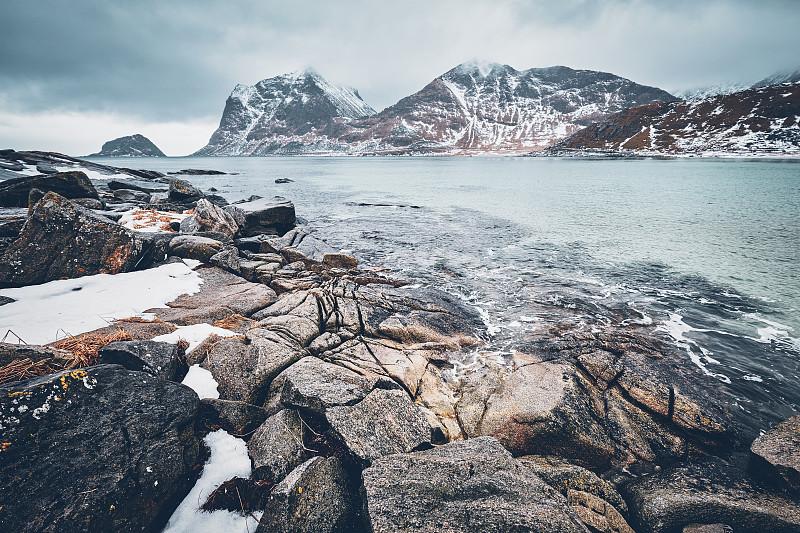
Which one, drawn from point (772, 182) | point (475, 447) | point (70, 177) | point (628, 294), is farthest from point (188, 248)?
point (772, 182)

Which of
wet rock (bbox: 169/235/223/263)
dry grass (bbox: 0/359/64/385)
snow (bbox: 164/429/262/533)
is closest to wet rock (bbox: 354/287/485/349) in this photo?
snow (bbox: 164/429/262/533)

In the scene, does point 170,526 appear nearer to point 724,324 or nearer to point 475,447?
point 475,447

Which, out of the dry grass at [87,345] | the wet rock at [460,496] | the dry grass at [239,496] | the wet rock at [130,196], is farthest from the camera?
the wet rock at [130,196]

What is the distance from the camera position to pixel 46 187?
19422mm

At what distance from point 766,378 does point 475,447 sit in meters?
10.0

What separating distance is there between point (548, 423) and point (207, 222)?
61.4 ft

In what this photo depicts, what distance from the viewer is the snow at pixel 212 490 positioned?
4.36 m

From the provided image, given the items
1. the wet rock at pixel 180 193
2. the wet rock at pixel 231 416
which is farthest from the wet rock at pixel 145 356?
the wet rock at pixel 180 193

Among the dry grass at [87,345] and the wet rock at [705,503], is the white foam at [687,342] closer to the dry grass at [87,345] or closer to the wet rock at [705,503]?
the wet rock at [705,503]

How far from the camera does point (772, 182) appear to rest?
4866cm

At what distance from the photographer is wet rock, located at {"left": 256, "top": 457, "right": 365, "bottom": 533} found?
13.7 feet

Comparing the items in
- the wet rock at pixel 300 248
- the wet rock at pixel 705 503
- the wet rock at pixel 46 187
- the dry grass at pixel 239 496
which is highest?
the wet rock at pixel 46 187

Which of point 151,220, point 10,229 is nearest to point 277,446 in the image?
point 10,229

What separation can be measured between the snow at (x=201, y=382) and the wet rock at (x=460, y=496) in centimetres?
357
